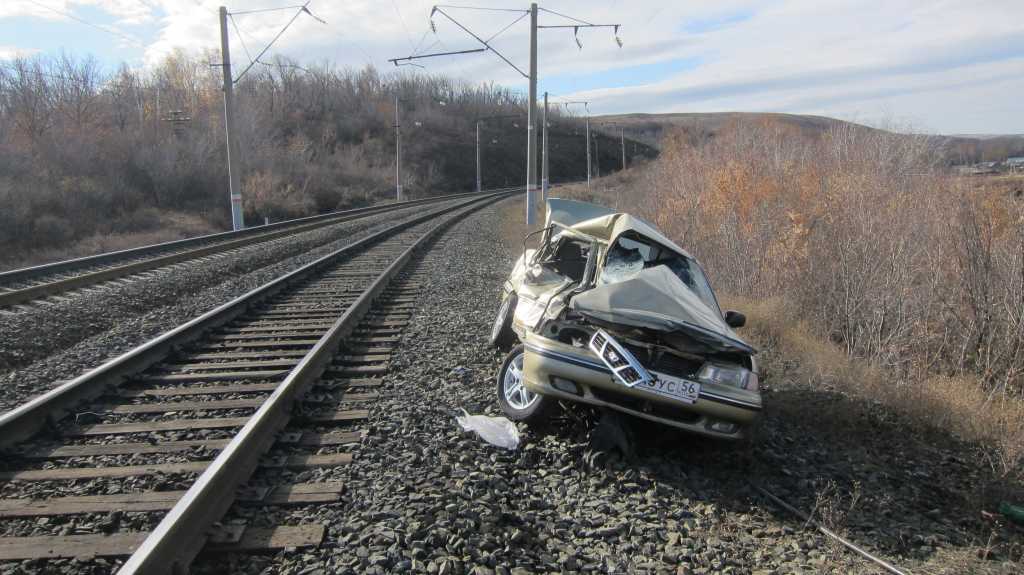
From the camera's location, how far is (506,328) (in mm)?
7254

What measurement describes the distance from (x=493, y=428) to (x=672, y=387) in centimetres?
139

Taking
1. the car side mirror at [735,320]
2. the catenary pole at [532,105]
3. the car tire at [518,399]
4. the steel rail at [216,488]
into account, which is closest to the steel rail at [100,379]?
the steel rail at [216,488]

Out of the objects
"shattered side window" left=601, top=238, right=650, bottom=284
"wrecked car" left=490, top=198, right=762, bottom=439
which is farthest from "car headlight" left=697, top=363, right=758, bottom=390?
"shattered side window" left=601, top=238, right=650, bottom=284

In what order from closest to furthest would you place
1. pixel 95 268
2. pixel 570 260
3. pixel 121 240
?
pixel 570 260
pixel 95 268
pixel 121 240

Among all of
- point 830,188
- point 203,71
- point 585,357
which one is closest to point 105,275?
point 585,357

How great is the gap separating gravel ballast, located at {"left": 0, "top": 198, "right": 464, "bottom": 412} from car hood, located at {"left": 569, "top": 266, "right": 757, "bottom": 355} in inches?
188

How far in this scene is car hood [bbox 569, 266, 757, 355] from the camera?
454 cm

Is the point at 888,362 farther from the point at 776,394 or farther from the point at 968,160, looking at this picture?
the point at 968,160

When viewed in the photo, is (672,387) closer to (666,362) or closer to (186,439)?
(666,362)

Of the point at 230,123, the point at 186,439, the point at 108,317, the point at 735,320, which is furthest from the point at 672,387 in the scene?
the point at 230,123

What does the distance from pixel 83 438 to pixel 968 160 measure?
1335cm

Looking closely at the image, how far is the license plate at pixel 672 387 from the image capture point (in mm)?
4406

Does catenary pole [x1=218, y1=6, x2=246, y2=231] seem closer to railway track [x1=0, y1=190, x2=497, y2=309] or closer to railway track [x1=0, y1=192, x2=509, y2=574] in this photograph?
railway track [x1=0, y1=190, x2=497, y2=309]

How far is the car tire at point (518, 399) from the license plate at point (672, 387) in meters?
0.83
